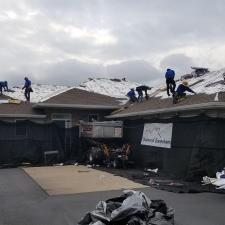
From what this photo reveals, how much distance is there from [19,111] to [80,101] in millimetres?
3607

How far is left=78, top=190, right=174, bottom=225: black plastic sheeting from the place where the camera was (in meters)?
7.21

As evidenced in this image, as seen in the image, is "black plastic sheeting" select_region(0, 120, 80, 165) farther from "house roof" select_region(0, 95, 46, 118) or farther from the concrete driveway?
the concrete driveway

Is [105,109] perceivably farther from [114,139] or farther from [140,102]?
[114,139]

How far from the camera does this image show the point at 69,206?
1053 centimetres

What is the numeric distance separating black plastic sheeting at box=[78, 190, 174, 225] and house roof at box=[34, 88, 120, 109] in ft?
59.0

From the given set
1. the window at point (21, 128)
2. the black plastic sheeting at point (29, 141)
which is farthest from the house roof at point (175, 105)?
the window at point (21, 128)

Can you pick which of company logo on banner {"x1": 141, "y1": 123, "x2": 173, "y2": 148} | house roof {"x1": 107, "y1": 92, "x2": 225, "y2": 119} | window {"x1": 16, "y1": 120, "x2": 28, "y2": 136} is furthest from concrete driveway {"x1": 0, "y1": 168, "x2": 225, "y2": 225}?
window {"x1": 16, "y1": 120, "x2": 28, "y2": 136}

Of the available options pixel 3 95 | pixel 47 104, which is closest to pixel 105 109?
pixel 47 104

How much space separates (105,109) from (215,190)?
585 inches

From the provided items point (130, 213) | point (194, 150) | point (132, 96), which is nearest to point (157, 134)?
point (194, 150)

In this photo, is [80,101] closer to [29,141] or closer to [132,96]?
[132,96]

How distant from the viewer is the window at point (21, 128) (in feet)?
72.9

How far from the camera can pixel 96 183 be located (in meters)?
14.9

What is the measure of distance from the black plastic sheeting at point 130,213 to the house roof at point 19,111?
18068 mm
